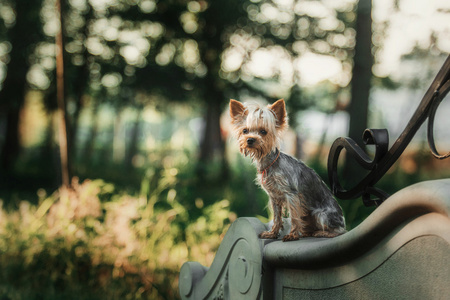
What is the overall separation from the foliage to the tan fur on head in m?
3.16

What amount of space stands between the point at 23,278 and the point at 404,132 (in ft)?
16.3

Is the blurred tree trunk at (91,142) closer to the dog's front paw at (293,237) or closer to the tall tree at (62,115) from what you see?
the tall tree at (62,115)

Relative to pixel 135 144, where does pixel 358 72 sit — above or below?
above

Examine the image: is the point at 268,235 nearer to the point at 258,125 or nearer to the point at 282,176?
the point at 282,176

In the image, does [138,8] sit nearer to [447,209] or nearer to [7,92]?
[7,92]

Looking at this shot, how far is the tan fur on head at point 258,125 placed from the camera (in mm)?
2195

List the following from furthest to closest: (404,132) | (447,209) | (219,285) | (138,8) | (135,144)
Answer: (135,144) → (138,8) → (219,285) → (404,132) → (447,209)

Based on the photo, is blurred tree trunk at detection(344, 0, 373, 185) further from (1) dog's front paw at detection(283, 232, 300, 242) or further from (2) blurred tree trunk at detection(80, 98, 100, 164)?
(2) blurred tree trunk at detection(80, 98, 100, 164)

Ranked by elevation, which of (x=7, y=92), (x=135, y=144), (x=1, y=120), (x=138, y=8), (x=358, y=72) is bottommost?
(x=135, y=144)

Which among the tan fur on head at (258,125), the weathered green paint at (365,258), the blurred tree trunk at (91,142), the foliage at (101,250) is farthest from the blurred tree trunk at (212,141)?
the tan fur on head at (258,125)

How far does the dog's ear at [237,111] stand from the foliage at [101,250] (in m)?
3.13

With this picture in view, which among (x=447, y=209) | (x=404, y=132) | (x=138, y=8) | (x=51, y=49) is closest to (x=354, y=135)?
(x=404, y=132)

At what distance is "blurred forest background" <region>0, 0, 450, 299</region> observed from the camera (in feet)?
18.6

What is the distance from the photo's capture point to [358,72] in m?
6.41
